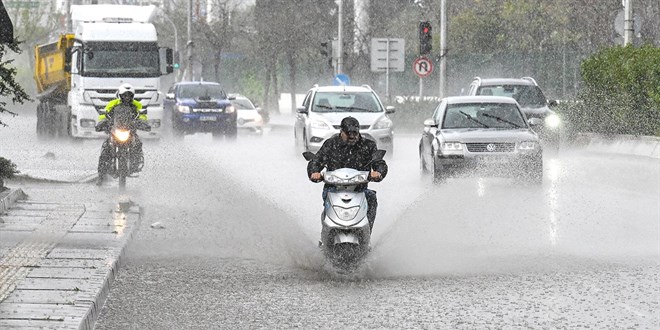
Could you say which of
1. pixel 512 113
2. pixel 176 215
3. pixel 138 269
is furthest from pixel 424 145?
pixel 138 269

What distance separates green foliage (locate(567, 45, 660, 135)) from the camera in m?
33.4

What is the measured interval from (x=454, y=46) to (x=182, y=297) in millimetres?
69816

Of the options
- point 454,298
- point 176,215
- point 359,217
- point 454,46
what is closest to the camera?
point 454,298

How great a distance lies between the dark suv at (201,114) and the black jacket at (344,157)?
30382 millimetres

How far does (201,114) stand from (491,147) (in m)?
20.9

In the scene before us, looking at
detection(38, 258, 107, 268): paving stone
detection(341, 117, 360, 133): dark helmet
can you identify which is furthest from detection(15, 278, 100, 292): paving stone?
detection(341, 117, 360, 133): dark helmet

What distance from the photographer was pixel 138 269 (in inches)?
533

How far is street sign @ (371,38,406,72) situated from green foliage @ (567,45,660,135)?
16113mm

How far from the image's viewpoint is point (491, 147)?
77.1ft

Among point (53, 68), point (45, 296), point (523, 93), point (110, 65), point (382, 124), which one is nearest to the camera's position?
point (45, 296)

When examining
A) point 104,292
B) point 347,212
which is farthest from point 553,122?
point 104,292

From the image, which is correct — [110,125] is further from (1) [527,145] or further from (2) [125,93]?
(1) [527,145]

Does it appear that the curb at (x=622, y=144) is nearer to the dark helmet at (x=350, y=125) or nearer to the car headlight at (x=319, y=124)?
the car headlight at (x=319, y=124)

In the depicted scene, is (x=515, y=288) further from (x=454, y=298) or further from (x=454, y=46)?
(x=454, y=46)
